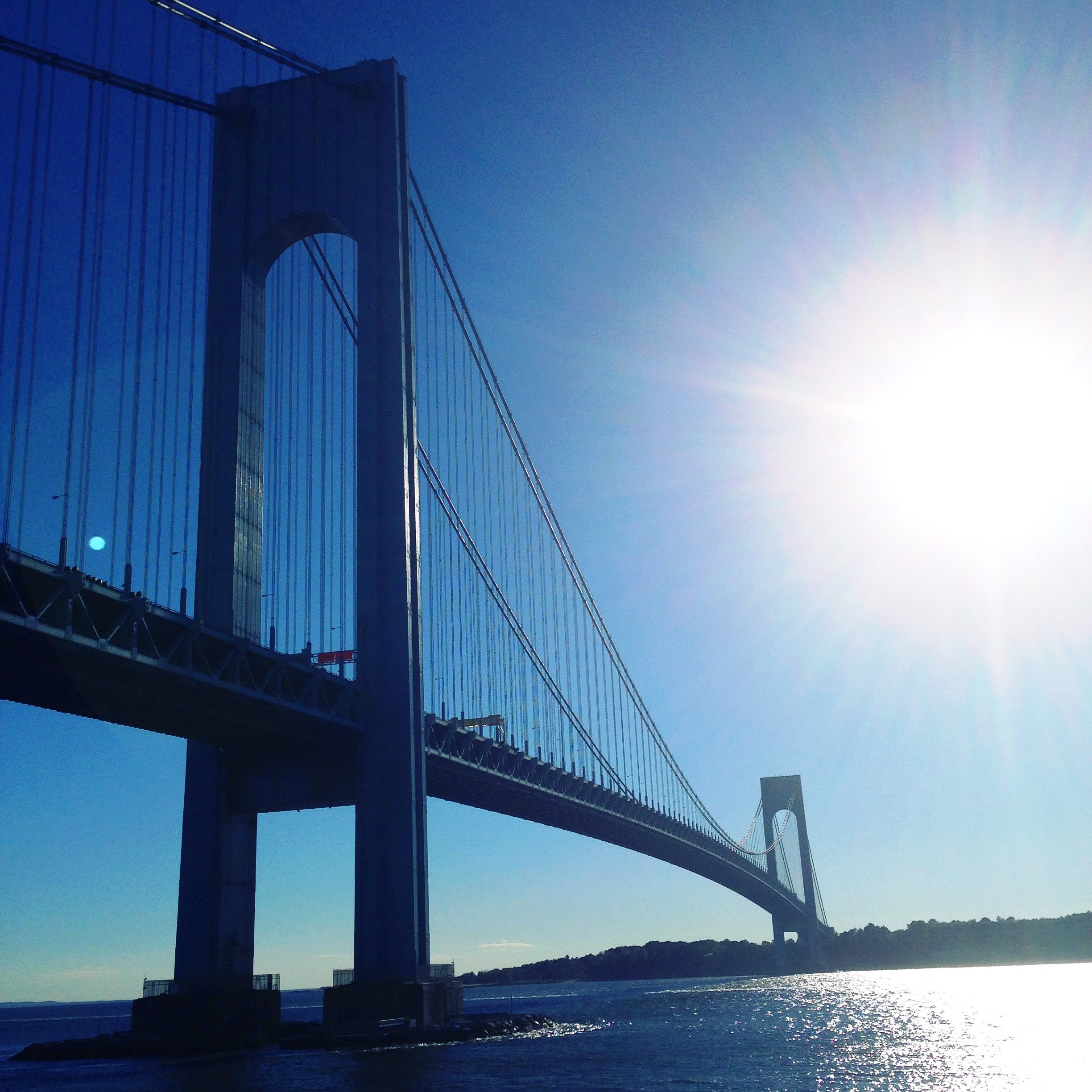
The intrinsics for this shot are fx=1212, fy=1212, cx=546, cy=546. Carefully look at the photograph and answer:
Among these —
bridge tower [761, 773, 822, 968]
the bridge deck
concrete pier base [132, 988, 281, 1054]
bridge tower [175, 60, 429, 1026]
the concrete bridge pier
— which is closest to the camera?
the bridge deck

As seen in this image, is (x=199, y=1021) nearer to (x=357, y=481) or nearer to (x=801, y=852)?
(x=357, y=481)

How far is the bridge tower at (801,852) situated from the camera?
118312mm

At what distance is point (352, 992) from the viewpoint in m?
A: 33.8

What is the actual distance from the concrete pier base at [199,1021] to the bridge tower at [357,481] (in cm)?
45

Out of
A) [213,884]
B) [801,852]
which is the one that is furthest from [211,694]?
[801,852]

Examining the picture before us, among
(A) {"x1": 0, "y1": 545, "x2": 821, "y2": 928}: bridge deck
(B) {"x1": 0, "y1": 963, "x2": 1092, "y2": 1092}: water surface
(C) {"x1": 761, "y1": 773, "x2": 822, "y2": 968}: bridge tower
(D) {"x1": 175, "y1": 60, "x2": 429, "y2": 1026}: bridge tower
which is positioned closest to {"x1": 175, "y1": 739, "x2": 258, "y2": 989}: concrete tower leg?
(D) {"x1": 175, "y1": 60, "x2": 429, "y2": 1026}: bridge tower

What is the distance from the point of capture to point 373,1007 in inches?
1316

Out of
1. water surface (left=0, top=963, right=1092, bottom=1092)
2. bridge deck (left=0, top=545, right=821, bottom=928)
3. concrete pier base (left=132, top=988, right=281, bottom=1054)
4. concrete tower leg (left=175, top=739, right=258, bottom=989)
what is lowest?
water surface (left=0, top=963, right=1092, bottom=1092)

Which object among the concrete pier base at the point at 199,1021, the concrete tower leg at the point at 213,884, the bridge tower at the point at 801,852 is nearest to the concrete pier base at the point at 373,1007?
the concrete pier base at the point at 199,1021

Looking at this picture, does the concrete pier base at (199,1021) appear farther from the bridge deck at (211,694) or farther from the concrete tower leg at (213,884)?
the bridge deck at (211,694)

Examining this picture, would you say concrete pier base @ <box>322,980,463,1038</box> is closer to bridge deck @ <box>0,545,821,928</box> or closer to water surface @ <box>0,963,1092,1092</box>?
water surface @ <box>0,963,1092,1092</box>

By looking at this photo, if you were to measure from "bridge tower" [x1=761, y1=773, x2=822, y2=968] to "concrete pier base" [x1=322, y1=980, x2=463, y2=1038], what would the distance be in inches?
3054

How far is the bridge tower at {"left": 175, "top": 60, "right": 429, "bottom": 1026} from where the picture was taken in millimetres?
35000

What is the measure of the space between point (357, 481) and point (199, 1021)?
53.4ft
